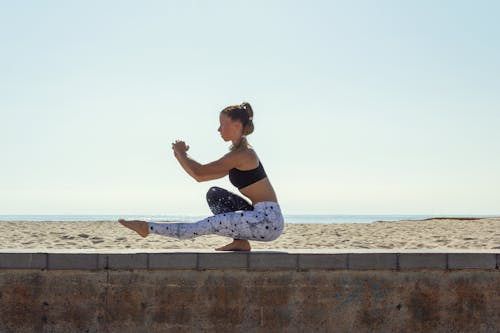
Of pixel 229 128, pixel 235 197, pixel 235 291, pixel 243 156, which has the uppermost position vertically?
pixel 229 128

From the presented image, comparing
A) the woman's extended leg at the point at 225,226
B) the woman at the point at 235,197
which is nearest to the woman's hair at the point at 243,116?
the woman at the point at 235,197

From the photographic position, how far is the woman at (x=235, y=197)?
15.6ft

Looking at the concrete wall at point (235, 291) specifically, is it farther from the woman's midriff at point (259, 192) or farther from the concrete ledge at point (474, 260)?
the woman's midriff at point (259, 192)

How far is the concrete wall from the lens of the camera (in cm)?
462

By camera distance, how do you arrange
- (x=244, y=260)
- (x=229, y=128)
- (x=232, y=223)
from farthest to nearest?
1. (x=229, y=128)
2. (x=232, y=223)
3. (x=244, y=260)

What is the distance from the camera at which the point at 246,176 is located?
4.85 m

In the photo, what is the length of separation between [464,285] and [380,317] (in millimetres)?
685

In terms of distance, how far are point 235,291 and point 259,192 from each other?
31.0 inches

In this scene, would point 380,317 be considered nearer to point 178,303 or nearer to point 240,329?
point 240,329

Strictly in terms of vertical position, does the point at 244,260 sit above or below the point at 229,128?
below

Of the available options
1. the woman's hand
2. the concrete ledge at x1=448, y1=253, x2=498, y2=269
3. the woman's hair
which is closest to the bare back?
the woman's hair

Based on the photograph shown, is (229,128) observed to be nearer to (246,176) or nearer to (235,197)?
(246,176)

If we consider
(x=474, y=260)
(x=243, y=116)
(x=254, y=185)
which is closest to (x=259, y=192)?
(x=254, y=185)

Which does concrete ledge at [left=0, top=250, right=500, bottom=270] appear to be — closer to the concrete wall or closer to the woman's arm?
the concrete wall
